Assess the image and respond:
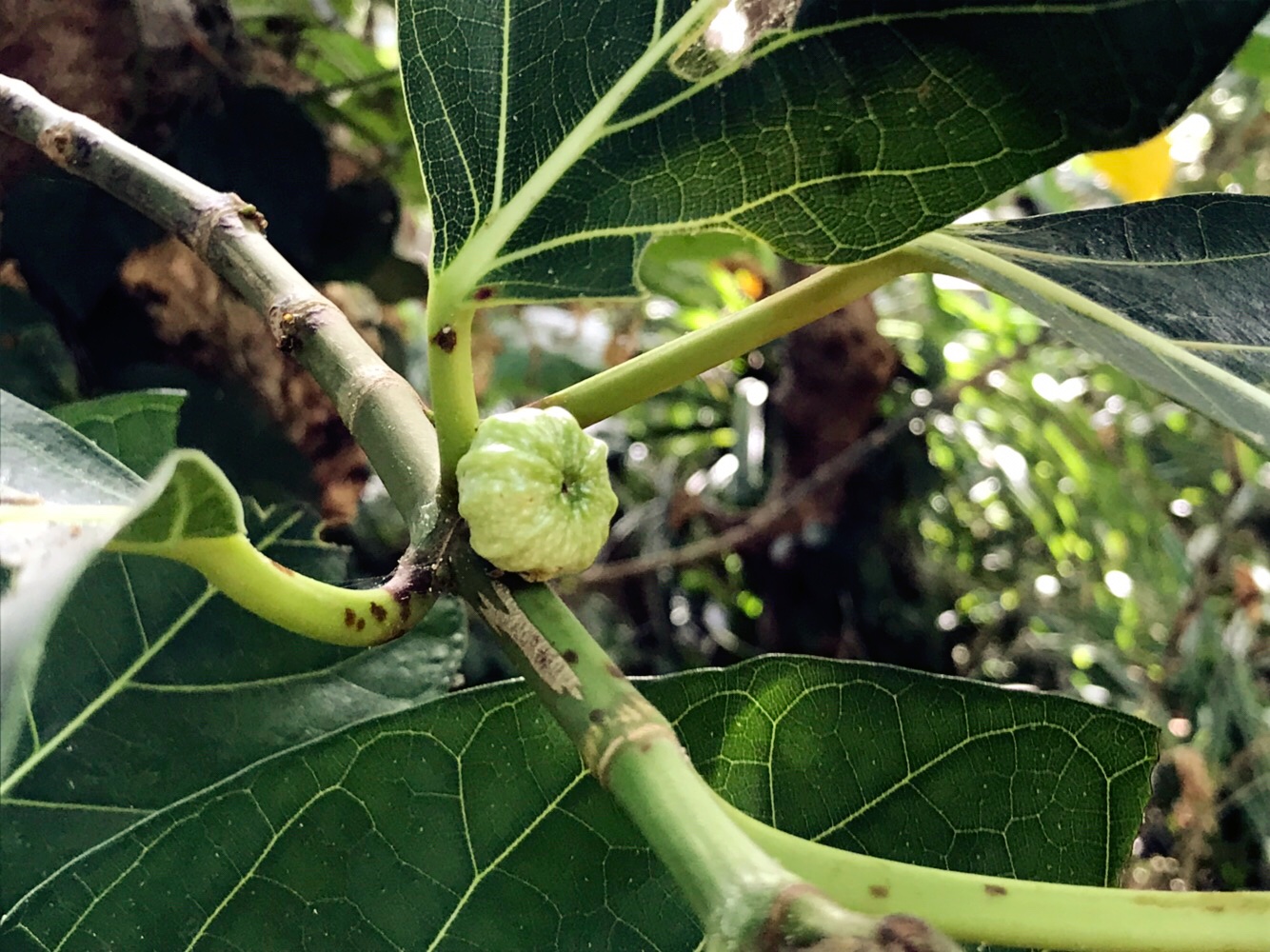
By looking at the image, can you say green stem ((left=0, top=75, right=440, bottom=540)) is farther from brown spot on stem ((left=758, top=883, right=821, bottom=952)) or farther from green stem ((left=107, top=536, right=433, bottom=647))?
brown spot on stem ((left=758, top=883, right=821, bottom=952))

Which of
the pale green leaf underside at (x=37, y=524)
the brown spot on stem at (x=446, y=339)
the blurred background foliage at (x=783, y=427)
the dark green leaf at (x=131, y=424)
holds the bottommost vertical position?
the blurred background foliage at (x=783, y=427)

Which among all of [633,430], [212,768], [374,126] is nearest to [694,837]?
[212,768]

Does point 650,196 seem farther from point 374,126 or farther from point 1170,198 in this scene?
point 374,126

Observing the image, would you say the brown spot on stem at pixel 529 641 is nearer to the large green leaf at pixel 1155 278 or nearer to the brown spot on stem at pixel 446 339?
the brown spot on stem at pixel 446 339

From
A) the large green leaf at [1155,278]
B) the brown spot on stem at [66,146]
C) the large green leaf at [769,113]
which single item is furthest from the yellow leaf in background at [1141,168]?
the brown spot on stem at [66,146]

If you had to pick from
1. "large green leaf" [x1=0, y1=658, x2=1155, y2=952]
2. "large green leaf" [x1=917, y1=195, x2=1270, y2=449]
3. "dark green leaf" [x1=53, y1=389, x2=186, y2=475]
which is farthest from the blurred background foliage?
"large green leaf" [x1=917, y1=195, x2=1270, y2=449]

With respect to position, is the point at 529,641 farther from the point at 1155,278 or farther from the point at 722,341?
the point at 1155,278
